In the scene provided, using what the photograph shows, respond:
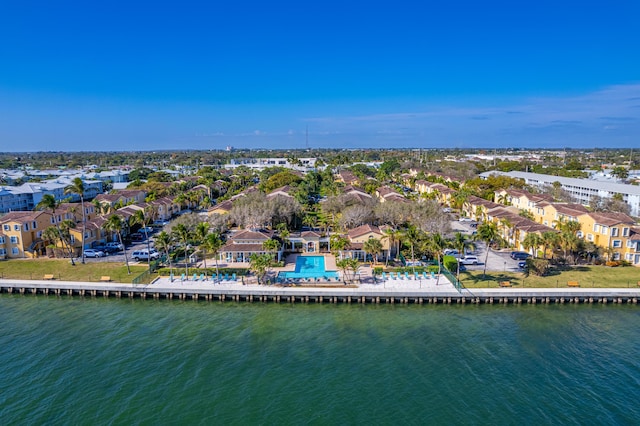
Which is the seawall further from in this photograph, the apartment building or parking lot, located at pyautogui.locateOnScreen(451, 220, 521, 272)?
the apartment building

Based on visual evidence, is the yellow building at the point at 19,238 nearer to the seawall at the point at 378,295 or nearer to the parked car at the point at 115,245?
the parked car at the point at 115,245

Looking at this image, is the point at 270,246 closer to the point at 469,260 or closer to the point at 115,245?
the point at 469,260

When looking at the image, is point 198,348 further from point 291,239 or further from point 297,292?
point 291,239

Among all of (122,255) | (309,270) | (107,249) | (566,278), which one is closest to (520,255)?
(566,278)

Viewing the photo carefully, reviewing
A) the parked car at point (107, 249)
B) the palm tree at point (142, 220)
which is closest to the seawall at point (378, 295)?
the palm tree at point (142, 220)

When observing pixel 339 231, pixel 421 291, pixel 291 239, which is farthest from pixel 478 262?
pixel 291 239

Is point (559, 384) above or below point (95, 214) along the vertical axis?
below

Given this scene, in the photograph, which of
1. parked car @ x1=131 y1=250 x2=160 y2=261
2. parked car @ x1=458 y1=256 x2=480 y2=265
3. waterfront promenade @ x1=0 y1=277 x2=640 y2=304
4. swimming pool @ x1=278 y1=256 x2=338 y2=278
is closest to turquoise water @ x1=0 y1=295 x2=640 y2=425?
waterfront promenade @ x1=0 y1=277 x2=640 y2=304
